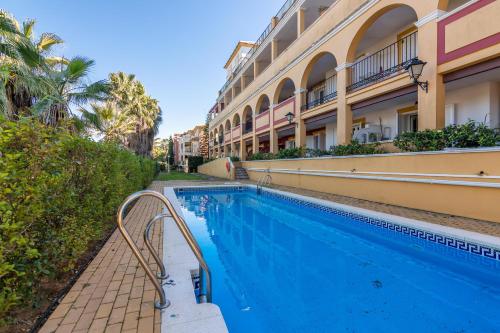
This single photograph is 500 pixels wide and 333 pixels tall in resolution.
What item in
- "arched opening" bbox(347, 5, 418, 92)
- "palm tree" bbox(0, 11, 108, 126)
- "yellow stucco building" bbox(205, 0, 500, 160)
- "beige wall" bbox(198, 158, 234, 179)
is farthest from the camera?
"beige wall" bbox(198, 158, 234, 179)

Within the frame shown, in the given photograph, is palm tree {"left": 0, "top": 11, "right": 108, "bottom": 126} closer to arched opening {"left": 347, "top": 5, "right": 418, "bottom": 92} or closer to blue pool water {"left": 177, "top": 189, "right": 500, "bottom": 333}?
blue pool water {"left": 177, "top": 189, "right": 500, "bottom": 333}

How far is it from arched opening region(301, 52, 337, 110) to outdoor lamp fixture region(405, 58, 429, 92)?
4646mm

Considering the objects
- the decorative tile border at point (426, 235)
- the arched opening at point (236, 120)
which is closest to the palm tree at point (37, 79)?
the decorative tile border at point (426, 235)

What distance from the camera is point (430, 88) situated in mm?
7500

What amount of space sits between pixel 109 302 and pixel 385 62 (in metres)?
13.8

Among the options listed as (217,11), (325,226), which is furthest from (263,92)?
(325,226)

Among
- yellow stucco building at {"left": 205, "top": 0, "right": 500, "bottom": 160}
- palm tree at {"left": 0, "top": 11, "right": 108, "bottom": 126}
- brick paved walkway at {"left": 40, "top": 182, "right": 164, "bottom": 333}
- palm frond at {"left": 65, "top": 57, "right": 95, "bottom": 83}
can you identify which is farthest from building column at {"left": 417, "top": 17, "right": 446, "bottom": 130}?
palm frond at {"left": 65, "top": 57, "right": 95, "bottom": 83}

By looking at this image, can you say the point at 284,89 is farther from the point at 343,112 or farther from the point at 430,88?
the point at 430,88

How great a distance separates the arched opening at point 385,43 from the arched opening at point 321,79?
5.34 feet

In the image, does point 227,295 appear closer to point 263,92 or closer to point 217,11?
point 263,92

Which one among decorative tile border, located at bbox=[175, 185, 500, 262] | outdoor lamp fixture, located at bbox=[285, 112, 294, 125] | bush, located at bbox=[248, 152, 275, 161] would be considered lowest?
decorative tile border, located at bbox=[175, 185, 500, 262]

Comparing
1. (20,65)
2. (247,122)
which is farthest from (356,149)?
(247,122)

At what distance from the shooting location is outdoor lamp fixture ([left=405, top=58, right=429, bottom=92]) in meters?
7.44

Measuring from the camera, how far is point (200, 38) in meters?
20.0
